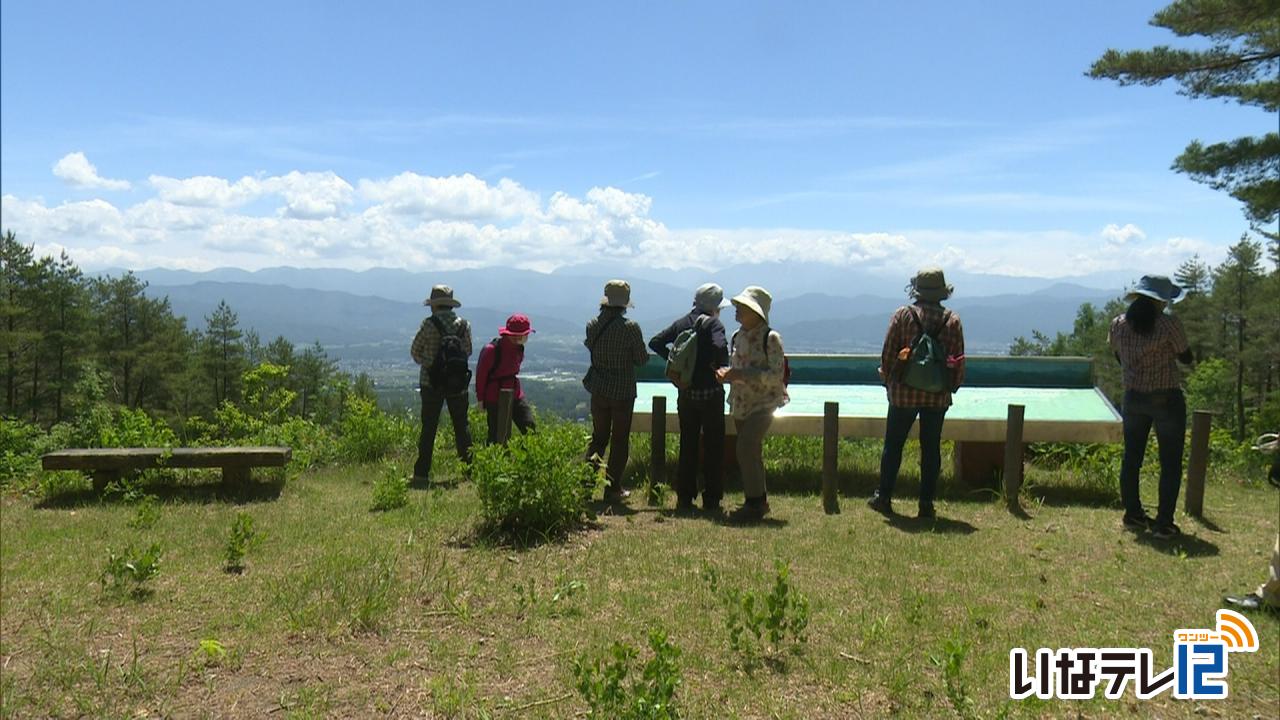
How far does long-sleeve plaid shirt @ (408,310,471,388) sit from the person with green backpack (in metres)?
2.35

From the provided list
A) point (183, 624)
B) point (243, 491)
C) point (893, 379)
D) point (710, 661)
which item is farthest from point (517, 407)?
point (710, 661)

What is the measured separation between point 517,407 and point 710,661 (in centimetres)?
496

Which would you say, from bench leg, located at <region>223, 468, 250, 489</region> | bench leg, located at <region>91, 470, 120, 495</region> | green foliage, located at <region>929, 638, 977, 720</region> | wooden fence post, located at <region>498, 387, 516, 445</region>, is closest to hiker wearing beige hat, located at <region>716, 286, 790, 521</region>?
wooden fence post, located at <region>498, 387, 516, 445</region>

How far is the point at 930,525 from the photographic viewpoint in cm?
707

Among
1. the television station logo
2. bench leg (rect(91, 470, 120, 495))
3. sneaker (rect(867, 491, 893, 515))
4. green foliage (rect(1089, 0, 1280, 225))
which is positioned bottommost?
bench leg (rect(91, 470, 120, 495))

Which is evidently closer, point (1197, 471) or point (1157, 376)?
point (1157, 376)

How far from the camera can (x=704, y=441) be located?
7.42 meters

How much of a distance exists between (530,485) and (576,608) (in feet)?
5.12

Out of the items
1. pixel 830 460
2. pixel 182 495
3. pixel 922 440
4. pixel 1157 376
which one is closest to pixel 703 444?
pixel 830 460

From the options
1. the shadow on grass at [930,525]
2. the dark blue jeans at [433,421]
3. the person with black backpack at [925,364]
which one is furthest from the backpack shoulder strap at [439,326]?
the shadow on grass at [930,525]

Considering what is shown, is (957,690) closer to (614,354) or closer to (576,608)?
(576,608)

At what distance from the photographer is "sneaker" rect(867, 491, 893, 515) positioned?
7504 mm

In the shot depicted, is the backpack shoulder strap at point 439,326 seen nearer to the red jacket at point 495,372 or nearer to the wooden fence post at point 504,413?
the red jacket at point 495,372

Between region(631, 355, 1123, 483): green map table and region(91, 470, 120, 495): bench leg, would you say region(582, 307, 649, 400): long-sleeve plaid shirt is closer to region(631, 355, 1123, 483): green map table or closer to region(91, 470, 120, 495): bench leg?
region(631, 355, 1123, 483): green map table
